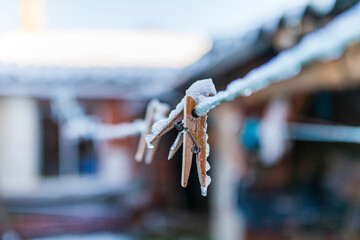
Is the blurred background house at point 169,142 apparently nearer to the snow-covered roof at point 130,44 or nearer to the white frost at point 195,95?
the snow-covered roof at point 130,44

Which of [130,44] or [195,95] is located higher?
[130,44]

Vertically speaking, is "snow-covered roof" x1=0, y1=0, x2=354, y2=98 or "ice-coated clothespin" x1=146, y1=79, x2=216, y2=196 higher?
"snow-covered roof" x1=0, y1=0, x2=354, y2=98

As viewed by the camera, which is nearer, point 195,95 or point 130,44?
point 195,95

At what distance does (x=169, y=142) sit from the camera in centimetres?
694

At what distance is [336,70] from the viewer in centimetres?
276

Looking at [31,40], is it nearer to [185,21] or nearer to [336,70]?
[185,21]

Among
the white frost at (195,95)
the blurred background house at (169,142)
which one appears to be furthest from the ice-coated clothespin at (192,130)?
the blurred background house at (169,142)

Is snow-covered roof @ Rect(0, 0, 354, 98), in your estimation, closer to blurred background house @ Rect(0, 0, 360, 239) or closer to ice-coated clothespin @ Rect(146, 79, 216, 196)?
blurred background house @ Rect(0, 0, 360, 239)

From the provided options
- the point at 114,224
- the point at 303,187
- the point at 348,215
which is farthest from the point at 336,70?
the point at 114,224

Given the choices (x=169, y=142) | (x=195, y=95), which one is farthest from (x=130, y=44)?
(x=195, y=95)

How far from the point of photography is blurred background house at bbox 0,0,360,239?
10.2ft

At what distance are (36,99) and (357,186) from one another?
187 inches

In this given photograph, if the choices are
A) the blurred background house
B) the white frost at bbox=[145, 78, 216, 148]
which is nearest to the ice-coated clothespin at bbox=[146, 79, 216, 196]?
the white frost at bbox=[145, 78, 216, 148]

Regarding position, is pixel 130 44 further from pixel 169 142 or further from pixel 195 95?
pixel 195 95
